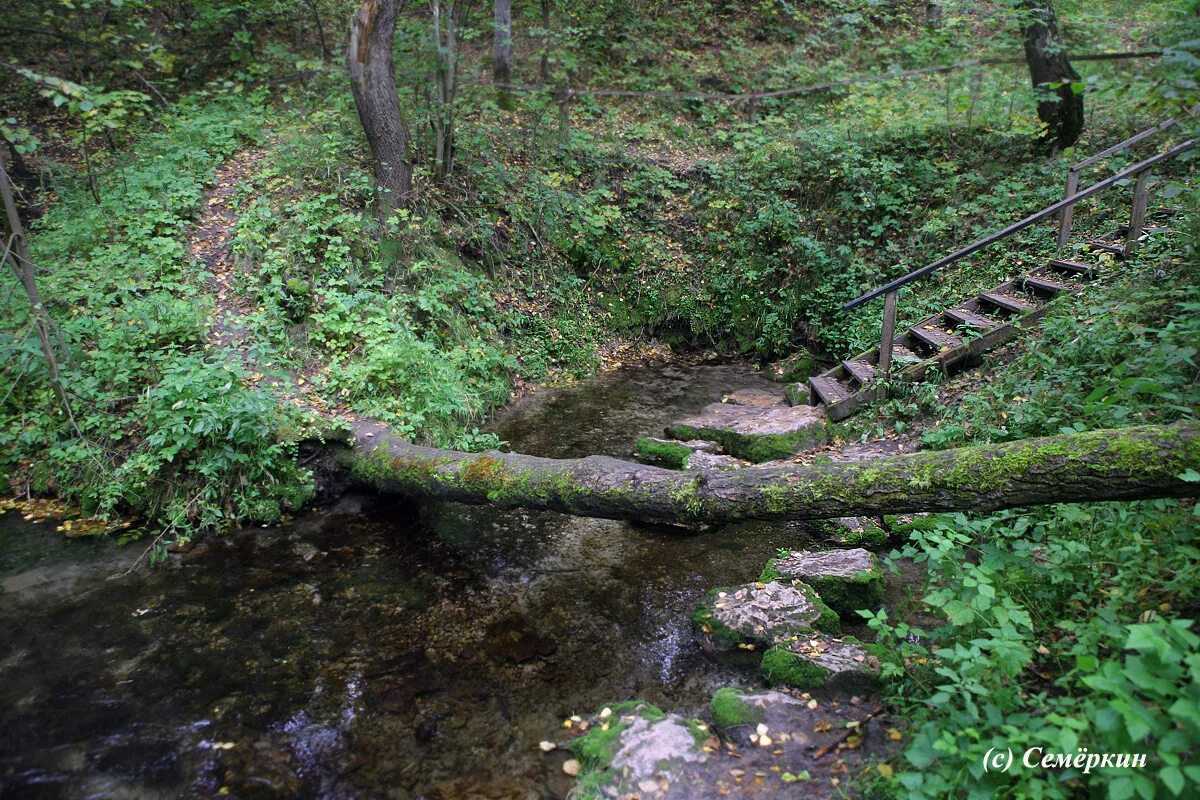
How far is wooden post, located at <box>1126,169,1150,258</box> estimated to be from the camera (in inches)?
270

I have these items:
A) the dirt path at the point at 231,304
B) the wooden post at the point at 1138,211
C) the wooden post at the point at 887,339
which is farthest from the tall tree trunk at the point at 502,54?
the wooden post at the point at 1138,211

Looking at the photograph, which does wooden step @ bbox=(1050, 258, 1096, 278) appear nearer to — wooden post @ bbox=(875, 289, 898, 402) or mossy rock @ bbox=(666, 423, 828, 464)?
wooden post @ bbox=(875, 289, 898, 402)

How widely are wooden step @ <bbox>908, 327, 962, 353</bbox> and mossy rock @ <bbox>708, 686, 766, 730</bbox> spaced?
195 inches

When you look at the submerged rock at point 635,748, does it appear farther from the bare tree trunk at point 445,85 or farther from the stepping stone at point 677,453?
the bare tree trunk at point 445,85

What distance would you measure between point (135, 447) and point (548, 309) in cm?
596

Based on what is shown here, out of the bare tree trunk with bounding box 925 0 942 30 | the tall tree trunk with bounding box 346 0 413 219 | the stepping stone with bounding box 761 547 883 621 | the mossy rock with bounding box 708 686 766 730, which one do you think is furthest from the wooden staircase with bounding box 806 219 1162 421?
the bare tree trunk with bounding box 925 0 942 30

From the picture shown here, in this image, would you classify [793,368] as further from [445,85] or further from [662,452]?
[445,85]

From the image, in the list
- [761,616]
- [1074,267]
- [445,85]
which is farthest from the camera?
[445,85]

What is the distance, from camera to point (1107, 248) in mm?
7355

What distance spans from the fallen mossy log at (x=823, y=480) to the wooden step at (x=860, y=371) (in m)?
3.48

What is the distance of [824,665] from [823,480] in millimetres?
1087

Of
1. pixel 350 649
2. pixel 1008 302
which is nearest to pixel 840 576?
pixel 350 649

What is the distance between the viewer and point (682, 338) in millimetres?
11461

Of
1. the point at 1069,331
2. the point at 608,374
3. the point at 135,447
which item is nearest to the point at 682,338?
the point at 608,374
